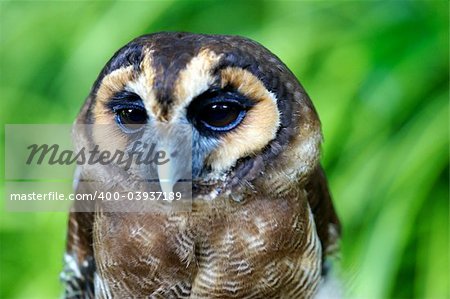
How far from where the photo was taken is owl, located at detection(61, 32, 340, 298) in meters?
0.79

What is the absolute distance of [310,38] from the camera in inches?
70.9

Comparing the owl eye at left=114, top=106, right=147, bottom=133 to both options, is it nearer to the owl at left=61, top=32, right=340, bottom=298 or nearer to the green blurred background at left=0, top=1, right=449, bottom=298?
the owl at left=61, top=32, right=340, bottom=298

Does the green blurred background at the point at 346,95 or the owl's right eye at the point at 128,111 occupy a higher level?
the green blurred background at the point at 346,95

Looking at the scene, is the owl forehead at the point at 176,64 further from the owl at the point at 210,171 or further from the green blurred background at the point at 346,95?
the green blurred background at the point at 346,95

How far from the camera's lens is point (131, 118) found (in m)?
0.82

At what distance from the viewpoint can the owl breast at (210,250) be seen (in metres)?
0.88

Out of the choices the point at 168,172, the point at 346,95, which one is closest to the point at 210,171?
the point at 168,172

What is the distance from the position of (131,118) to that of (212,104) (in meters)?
0.11

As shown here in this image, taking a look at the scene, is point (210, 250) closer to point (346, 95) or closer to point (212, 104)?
point (212, 104)

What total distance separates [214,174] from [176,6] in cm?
116

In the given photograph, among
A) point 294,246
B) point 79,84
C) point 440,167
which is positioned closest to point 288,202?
point 294,246

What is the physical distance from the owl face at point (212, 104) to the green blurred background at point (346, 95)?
762mm

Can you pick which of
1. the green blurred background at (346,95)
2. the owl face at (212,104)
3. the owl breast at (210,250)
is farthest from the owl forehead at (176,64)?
the green blurred background at (346,95)

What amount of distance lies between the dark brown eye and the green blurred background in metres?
0.84
